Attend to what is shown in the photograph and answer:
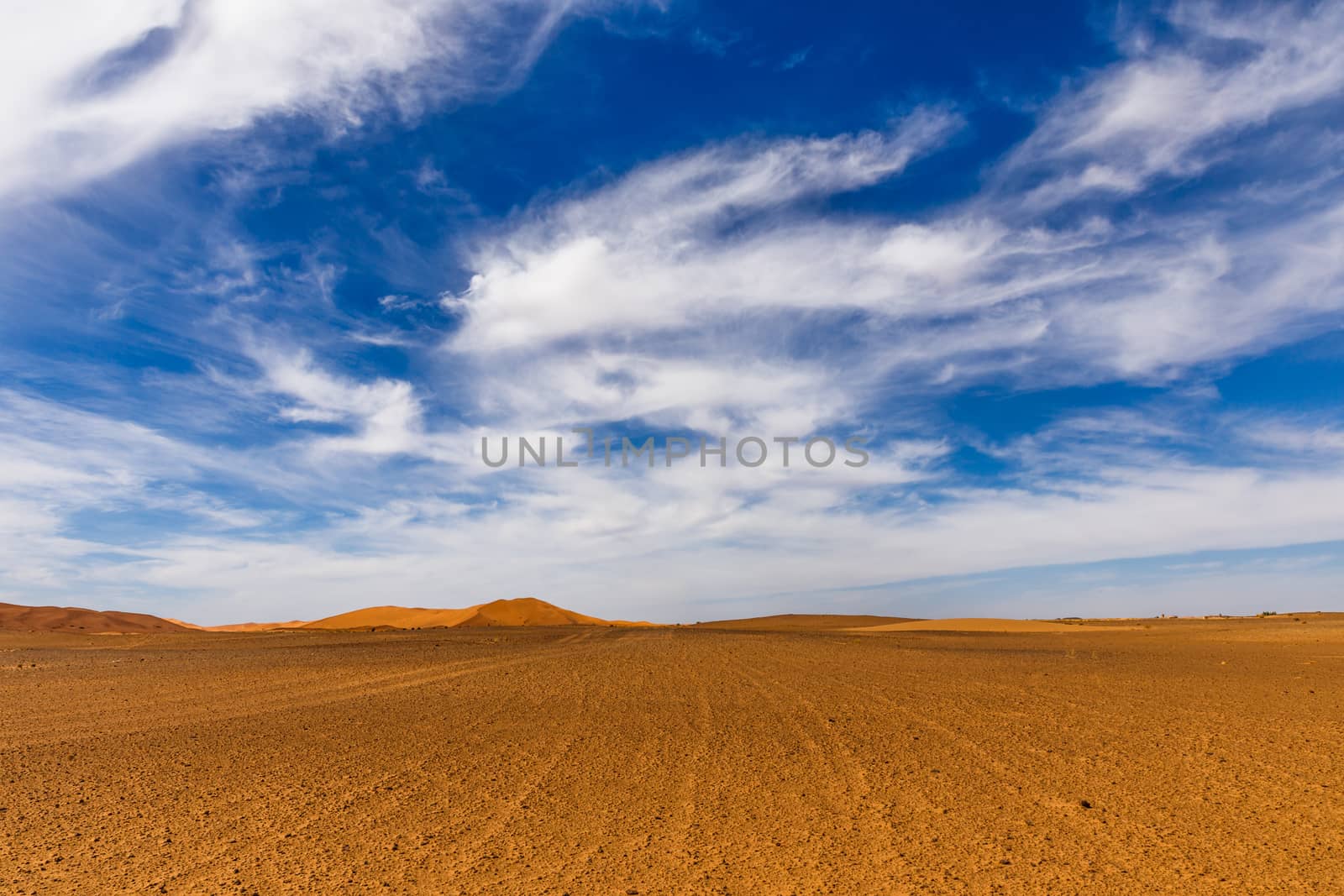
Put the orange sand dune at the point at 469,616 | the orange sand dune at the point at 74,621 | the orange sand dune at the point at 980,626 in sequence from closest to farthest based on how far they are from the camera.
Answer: the orange sand dune at the point at 980,626 < the orange sand dune at the point at 74,621 < the orange sand dune at the point at 469,616

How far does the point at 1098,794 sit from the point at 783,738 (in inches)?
139

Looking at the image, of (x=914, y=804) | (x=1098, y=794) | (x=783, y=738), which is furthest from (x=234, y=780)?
(x=1098, y=794)

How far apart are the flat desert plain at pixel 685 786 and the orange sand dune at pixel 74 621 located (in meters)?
40.7

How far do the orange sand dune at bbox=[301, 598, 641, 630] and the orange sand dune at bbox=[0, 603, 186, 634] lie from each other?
11.6m

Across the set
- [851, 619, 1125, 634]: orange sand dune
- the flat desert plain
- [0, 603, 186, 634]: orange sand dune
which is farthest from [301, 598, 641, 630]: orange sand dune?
the flat desert plain

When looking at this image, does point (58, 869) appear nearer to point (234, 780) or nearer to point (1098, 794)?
point (234, 780)

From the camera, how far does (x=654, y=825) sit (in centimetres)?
631

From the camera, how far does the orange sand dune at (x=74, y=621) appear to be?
156 ft

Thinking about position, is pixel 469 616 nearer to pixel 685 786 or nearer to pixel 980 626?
pixel 980 626

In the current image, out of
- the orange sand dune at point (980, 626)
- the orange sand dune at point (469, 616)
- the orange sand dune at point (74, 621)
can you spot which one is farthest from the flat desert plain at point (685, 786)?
the orange sand dune at point (469, 616)

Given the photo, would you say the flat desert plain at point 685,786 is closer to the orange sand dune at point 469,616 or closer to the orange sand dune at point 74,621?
the orange sand dune at point 74,621

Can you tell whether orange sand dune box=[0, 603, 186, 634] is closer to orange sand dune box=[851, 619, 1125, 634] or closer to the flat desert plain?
the flat desert plain

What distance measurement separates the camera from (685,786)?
746 cm

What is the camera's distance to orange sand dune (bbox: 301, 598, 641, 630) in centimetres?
6425
